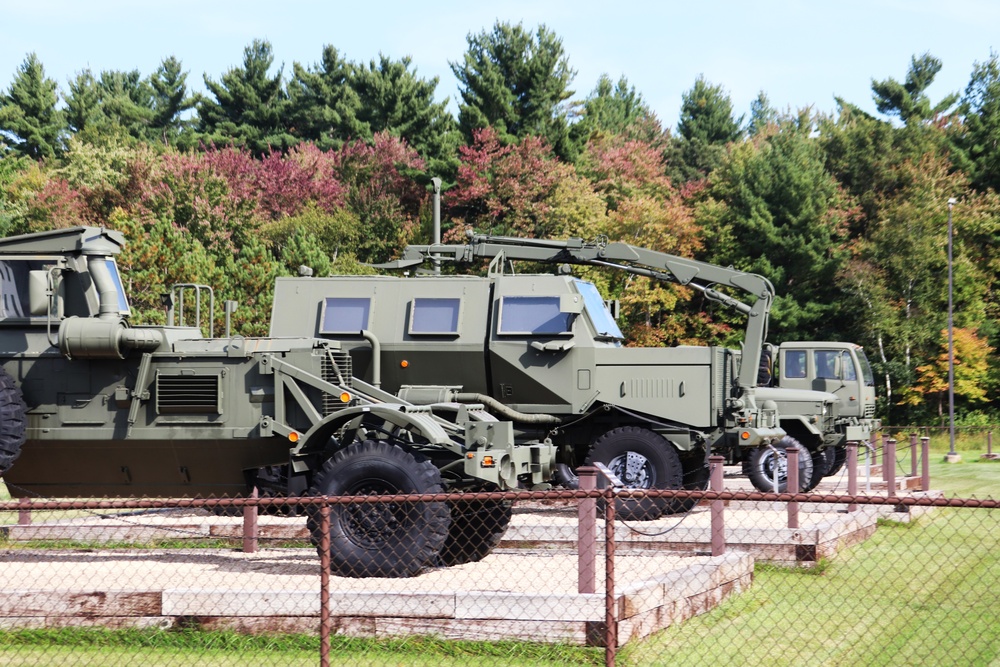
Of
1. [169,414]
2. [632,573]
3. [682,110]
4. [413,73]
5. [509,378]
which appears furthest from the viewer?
[682,110]

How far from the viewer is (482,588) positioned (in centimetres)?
1036

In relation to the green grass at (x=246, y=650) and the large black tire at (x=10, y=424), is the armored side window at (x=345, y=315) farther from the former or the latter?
the green grass at (x=246, y=650)

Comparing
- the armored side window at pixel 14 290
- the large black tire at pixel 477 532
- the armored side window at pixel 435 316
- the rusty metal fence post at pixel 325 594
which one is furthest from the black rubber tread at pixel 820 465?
the rusty metal fence post at pixel 325 594

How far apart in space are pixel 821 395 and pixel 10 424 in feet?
43.8

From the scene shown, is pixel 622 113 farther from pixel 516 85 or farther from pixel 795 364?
pixel 795 364

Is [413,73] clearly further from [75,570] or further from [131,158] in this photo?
[75,570]

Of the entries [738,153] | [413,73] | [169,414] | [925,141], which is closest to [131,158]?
[413,73]

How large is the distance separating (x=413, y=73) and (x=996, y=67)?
23.8m

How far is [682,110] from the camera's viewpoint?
75.8 metres

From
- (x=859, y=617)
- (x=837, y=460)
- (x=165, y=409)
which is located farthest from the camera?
(x=837, y=460)

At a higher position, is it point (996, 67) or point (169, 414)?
point (996, 67)

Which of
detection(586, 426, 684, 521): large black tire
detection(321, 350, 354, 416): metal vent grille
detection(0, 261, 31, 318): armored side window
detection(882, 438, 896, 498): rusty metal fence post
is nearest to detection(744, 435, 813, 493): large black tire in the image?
detection(882, 438, 896, 498): rusty metal fence post

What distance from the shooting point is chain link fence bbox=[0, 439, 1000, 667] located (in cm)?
878

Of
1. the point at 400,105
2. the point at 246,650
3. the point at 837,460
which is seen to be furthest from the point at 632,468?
the point at 400,105
